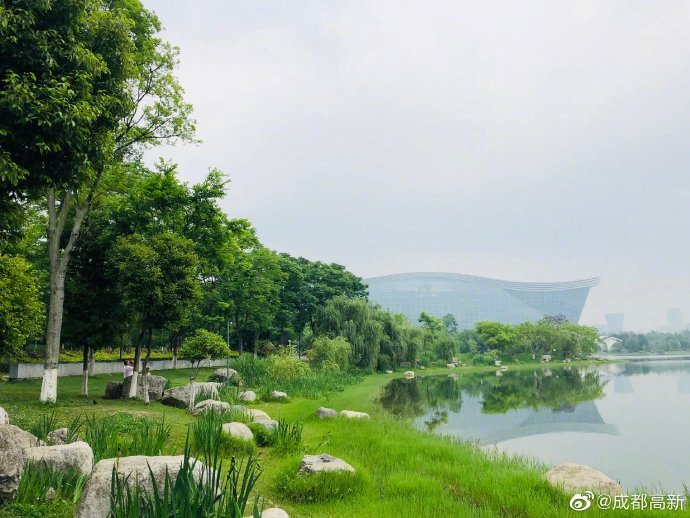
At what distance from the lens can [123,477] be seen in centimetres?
406

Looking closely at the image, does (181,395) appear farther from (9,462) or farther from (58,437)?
(9,462)

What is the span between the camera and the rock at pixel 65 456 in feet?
17.4

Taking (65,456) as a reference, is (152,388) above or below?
below

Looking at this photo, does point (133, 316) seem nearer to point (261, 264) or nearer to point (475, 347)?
point (261, 264)

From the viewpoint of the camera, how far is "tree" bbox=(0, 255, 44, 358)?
1358 centimetres

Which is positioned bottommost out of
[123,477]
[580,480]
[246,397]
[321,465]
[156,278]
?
[246,397]

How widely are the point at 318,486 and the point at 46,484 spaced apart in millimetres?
3189

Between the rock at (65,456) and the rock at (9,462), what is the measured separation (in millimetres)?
227

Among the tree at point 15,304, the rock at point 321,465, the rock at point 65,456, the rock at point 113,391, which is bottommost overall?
the rock at point 113,391

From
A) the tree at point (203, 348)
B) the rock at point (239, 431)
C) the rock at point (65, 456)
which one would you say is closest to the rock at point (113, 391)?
the tree at point (203, 348)

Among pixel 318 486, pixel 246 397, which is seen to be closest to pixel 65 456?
pixel 318 486

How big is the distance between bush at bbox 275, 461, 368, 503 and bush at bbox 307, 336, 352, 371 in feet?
66.8

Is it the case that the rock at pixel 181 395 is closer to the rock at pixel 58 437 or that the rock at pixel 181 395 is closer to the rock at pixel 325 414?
the rock at pixel 325 414

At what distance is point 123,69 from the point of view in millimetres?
8836
